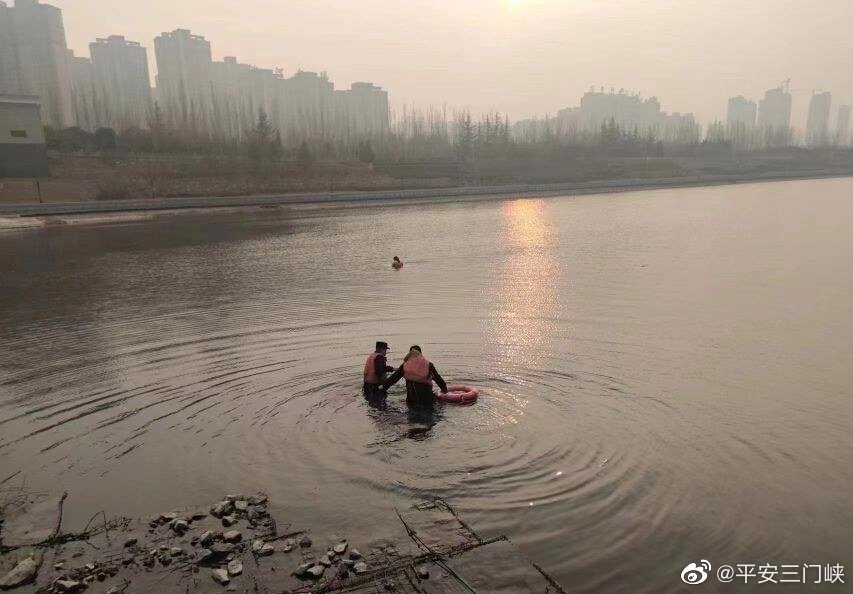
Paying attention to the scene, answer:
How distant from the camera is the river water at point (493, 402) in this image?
830cm

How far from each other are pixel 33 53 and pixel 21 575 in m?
130

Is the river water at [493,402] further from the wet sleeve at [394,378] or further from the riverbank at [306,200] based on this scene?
the riverbank at [306,200]

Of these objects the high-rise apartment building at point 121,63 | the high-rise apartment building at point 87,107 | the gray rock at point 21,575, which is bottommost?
the gray rock at point 21,575

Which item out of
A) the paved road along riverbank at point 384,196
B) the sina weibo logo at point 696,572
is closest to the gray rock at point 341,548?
the sina weibo logo at point 696,572

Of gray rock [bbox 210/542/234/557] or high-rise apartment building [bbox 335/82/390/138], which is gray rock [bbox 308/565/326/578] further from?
high-rise apartment building [bbox 335/82/390/138]

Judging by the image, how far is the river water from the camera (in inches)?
327

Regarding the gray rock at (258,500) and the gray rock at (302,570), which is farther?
the gray rock at (258,500)

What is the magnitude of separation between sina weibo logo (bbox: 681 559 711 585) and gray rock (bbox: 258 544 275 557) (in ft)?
16.8

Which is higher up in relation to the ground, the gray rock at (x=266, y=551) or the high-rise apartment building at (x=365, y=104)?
the high-rise apartment building at (x=365, y=104)

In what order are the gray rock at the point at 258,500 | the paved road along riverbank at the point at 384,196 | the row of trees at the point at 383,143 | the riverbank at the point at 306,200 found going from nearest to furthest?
1. the gray rock at the point at 258,500
2. the riverbank at the point at 306,200
3. the paved road along riverbank at the point at 384,196
4. the row of trees at the point at 383,143

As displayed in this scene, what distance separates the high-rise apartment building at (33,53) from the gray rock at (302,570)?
11708 centimetres

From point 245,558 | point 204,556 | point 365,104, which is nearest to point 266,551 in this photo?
point 245,558

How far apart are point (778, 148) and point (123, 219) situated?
492ft

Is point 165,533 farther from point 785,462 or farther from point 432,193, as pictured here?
point 432,193
